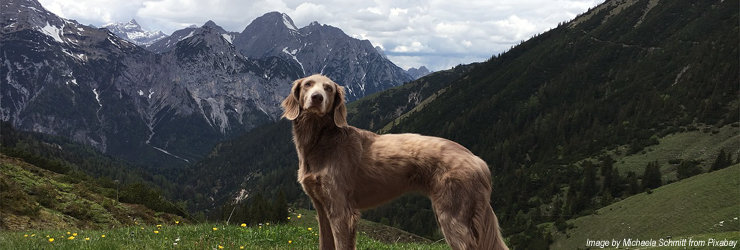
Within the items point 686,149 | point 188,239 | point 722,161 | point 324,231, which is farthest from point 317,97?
point 686,149

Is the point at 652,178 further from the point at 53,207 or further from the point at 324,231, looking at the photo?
the point at 324,231

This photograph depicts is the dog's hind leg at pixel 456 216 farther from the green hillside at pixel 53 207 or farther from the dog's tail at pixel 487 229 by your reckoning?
the green hillside at pixel 53 207

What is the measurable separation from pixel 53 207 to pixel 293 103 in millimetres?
22158

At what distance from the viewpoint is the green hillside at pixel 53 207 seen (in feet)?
61.8

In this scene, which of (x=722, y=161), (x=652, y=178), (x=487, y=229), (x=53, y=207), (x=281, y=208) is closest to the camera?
(x=487, y=229)

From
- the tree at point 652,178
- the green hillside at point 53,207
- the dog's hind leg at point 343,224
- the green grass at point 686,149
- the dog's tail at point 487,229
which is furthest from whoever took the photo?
the green grass at point 686,149

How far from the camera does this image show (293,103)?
7980 millimetres

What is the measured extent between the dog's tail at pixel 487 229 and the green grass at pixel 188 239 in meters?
4.71

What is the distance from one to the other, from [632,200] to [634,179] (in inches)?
1442

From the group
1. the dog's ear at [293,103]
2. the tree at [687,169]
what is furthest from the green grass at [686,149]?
the dog's ear at [293,103]

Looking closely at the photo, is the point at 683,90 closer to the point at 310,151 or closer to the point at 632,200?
the point at 632,200

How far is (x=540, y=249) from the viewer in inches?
4279

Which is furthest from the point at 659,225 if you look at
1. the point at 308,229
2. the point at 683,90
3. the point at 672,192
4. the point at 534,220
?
the point at 683,90

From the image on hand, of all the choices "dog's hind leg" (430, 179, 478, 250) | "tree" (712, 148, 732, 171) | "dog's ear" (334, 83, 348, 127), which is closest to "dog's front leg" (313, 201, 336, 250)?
"dog's ear" (334, 83, 348, 127)
